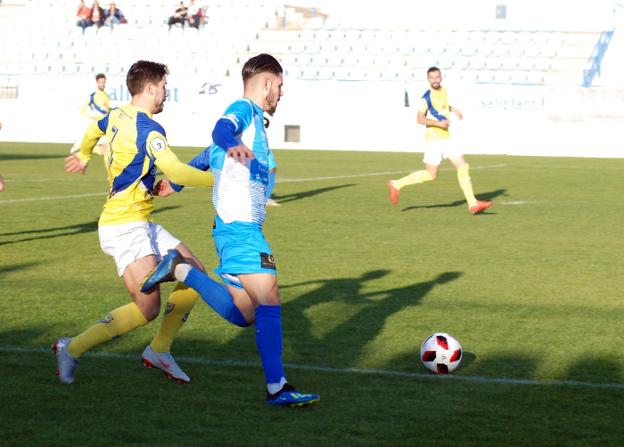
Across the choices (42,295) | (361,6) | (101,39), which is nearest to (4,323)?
(42,295)

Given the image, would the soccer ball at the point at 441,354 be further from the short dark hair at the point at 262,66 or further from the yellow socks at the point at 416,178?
the yellow socks at the point at 416,178

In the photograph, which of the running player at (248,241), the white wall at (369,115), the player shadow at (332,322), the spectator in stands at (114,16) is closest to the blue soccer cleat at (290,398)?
the running player at (248,241)

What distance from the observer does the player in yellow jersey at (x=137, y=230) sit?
6000 millimetres

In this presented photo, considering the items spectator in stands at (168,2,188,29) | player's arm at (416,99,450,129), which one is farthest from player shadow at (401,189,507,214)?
spectator in stands at (168,2,188,29)

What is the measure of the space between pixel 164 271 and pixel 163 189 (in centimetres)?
72

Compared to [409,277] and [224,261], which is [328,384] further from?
[409,277]

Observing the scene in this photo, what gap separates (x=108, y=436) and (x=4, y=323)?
2.91 metres

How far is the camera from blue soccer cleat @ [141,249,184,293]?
18.6 ft

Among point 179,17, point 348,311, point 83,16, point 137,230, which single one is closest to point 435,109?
point 348,311

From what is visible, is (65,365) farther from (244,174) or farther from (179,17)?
(179,17)

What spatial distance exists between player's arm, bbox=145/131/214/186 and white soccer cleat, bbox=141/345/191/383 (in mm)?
932

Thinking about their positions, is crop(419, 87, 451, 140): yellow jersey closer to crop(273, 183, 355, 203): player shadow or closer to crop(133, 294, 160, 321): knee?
crop(273, 183, 355, 203): player shadow

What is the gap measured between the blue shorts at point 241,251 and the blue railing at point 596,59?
33.4m

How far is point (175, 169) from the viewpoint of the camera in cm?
579
